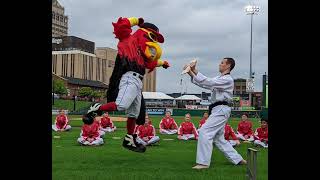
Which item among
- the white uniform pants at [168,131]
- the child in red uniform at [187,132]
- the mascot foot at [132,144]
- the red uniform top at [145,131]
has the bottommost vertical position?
the white uniform pants at [168,131]

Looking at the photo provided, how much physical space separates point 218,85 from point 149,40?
1.60 meters

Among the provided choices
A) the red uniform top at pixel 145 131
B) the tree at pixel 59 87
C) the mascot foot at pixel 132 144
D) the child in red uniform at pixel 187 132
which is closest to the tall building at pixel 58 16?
the mascot foot at pixel 132 144

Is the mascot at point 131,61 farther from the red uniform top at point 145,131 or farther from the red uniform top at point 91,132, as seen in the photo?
the red uniform top at point 145,131

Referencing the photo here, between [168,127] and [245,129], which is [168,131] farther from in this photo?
[245,129]

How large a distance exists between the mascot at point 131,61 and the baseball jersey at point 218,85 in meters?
0.85

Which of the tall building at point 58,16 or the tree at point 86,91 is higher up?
the tall building at point 58,16

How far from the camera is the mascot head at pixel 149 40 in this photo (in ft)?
18.9

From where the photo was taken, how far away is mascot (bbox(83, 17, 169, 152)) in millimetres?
5668

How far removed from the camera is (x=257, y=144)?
1095cm

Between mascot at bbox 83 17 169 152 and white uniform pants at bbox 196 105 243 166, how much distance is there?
1428 millimetres

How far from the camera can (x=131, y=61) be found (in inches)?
226
